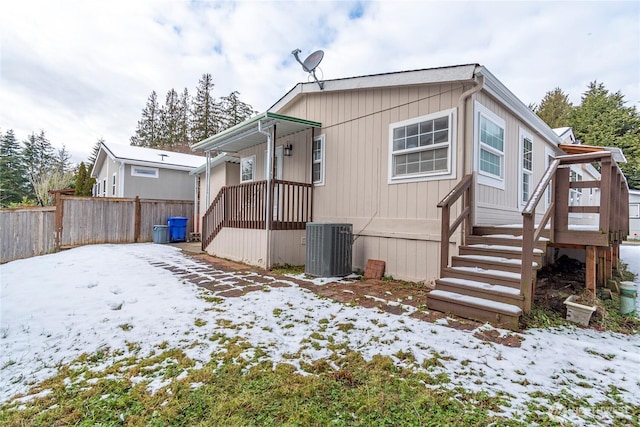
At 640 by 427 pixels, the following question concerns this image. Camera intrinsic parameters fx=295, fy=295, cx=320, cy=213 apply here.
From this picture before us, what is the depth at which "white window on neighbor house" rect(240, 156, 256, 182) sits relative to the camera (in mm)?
9328

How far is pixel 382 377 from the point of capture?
7.15 feet

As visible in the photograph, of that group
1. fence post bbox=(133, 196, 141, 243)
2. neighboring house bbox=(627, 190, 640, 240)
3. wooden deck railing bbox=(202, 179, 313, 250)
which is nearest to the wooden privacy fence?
→ fence post bbox=(133, 196, 141, 243)

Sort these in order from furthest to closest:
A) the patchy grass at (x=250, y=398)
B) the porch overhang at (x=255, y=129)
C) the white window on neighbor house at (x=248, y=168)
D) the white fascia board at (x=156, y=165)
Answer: the white fascia board at (x=156, y=165)
the white window on neighbor house at (x=248, y=168)
the porch overhang at (x=255, y=129)
the patchy grass at (x=250, y=398)

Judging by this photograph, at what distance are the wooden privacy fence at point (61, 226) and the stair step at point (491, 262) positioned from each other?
37.5 feet

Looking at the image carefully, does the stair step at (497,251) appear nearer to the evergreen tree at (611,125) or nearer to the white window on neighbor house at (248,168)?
the white window on neighbor house at (248,168)

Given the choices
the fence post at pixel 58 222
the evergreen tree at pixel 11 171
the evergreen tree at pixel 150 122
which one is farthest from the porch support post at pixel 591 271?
the evergreen tree at pixel 11 171

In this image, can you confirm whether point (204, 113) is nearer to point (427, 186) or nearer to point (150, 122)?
point (150, 122)

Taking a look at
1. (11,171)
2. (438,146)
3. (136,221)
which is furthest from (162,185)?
(11,171)

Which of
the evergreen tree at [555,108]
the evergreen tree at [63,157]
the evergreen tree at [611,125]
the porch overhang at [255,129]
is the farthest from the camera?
the evergreen tree at [63,157]

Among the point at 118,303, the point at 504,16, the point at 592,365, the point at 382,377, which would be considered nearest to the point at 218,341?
the point at 382,377

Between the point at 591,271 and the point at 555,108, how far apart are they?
3108cm

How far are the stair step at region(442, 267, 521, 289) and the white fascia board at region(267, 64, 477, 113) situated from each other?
2.86 metres

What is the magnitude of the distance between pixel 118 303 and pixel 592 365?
5096 mm

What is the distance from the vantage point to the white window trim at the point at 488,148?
478 centimetres
